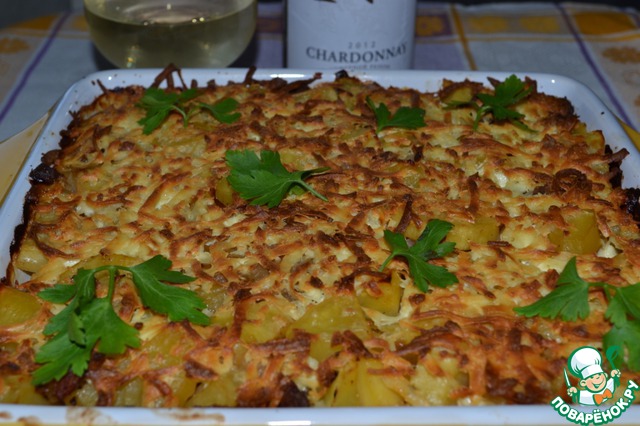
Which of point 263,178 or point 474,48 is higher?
point 263,178

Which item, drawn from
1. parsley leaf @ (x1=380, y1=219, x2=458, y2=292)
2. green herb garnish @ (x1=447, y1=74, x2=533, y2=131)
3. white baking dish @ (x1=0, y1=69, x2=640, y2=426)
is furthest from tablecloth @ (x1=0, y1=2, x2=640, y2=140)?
parsley leaf @ (x1=380, y1=219, x2=458, y2=292)

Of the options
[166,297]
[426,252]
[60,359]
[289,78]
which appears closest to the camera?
[60,359]

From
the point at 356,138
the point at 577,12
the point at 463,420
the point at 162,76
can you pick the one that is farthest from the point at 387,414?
the point at 577,12

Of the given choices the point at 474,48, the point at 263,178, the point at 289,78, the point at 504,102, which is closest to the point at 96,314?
the point at 263,178

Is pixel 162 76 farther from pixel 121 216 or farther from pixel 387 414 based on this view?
pixel 387 414

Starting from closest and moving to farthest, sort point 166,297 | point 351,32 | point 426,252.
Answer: point 166,297 → point 426,252 → point 351,32

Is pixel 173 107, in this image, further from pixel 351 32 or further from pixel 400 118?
pixel 351 32

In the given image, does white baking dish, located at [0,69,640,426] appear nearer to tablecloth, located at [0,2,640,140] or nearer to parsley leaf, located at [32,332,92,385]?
parsley leaf, located at [32,332,92,385]

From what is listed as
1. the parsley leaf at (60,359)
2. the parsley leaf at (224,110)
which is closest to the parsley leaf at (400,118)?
the parsley leaf at (224,110)
